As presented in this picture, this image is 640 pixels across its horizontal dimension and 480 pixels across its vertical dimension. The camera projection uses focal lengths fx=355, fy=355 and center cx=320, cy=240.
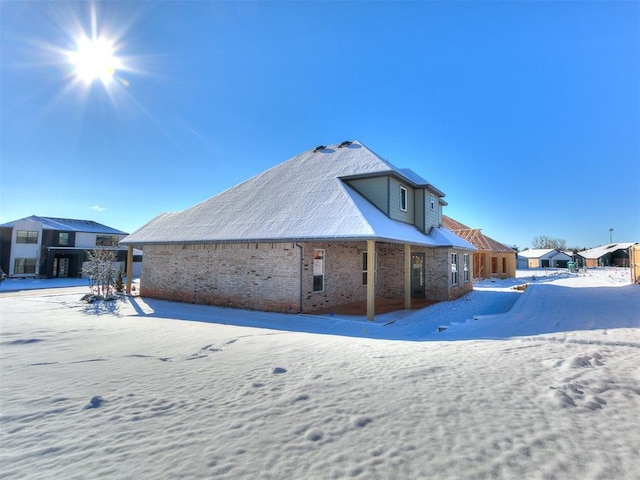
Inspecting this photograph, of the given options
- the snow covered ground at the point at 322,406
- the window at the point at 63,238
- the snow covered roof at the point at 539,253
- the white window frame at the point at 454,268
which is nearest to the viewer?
the snow covered ground at the point at 322,406

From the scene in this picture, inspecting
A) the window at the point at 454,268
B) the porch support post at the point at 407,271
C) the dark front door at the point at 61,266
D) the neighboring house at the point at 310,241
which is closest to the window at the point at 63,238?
the dark front door at the point at 61,266

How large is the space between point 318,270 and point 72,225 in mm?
37532

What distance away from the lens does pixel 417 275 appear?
16688mm

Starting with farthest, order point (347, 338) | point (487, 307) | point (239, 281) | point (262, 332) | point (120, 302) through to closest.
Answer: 1. point (120, 302)
2. point (487, 307)
3. point (239, 281)
4. point (262, 332)
5. point (347, 338)

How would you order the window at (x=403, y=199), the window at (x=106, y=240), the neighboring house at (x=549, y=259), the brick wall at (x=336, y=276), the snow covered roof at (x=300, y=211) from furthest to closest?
the neighboring house at (x=549, y=259) < the window at (x=106, y=240) < the window at (x=403, y=199) < the brick wall at (x=336, y=276) < the snow covered roof at (x=300, y=211)

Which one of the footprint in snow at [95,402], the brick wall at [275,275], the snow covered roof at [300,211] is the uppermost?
the snow covered roof at [300,211]

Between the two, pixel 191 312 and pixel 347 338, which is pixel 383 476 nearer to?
pixel 347 338

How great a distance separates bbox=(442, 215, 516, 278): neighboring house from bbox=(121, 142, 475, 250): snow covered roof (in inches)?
357

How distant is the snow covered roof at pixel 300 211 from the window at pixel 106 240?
25.5 m

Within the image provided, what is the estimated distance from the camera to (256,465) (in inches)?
117

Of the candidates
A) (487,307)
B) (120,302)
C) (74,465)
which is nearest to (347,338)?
(74,465)

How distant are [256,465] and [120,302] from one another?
50.0 feet

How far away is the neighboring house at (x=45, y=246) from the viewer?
33.4 m

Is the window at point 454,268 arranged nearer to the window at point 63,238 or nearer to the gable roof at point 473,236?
the gable roof at point 473,236
